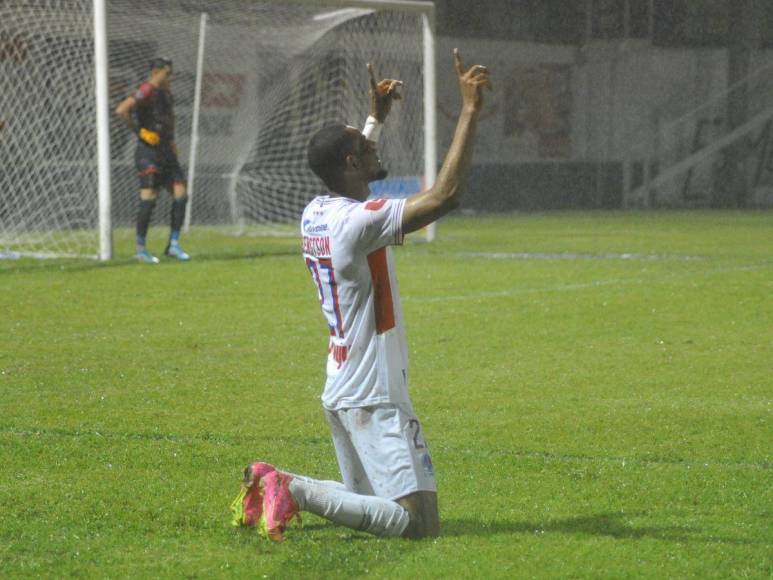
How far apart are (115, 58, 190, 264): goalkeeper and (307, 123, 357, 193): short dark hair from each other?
32.2 feet

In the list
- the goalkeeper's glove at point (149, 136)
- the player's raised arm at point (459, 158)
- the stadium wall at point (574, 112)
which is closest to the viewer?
the player's raised arm at point (459, 158)

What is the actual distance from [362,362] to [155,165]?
1021 cm

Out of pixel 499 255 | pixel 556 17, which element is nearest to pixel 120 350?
pixel 499 255

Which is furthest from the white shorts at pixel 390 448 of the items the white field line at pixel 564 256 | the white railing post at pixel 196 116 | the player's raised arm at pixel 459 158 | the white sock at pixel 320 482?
the white railing post at pixel 196 116

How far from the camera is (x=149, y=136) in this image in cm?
1399

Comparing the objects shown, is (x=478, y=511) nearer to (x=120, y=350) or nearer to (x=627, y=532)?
(x=627, y=532)

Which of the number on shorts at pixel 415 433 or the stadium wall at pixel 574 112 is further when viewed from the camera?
the stadium wall at pixel 574 112

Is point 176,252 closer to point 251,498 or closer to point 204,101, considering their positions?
point 204,101

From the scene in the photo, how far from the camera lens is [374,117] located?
494 centimetres

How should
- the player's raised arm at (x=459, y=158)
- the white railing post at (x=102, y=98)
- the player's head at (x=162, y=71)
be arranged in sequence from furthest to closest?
1. the player's head at (x=162, y=71)
2. the white railing post at (x=102, y=98)
3. the player's raised arm at (x=459, y=158)

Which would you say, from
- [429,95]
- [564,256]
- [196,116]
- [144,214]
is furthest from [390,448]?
[196,116]

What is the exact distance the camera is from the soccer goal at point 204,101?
1583 centimetres

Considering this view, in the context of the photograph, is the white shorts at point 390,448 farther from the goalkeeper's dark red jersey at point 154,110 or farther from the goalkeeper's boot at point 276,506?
the goalkeeper's dark red jersey at point 154,110

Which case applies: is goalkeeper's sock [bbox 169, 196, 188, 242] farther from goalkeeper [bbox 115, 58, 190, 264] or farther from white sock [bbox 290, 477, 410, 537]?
white sock [bbox 290, 477, 410, 537]
